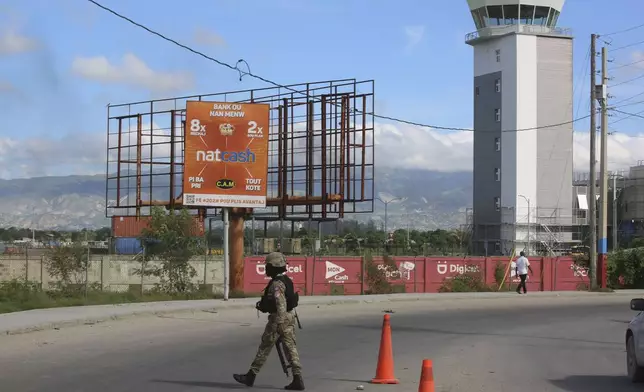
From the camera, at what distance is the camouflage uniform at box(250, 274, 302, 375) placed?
34.0 feet

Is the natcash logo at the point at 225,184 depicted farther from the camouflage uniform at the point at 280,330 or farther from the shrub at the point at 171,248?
the camouflage uniform at the point at 280,330

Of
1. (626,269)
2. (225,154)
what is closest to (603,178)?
(626,269)

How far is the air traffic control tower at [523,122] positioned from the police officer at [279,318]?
234 feet

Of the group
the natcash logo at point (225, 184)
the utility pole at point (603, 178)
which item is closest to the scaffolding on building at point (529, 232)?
the utility pole at point (603, 178)

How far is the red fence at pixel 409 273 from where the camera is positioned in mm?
31609

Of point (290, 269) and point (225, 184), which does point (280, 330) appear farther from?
point (290, 269)

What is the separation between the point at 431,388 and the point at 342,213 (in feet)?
88.9

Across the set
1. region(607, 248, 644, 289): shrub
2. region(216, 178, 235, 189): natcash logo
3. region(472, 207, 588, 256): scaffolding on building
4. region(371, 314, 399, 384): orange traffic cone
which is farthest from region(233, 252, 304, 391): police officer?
region(472, 207, 588, 256): scaffolding on building

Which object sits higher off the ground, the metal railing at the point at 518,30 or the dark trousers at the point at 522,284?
the metal railing at the point at 518,30

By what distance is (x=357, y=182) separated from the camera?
119ft

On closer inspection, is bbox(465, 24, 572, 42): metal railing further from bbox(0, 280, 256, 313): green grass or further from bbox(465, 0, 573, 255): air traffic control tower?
bbox(0, 280, 256, 313): green grass

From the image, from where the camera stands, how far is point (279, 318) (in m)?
10.4

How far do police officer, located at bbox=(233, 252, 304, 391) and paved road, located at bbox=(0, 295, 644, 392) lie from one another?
49cm

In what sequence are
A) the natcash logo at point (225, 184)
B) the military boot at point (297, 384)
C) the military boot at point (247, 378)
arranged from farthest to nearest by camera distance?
1. the natcash logo at point (225, 184)
2. the military boot at point (247, 378)
3. the military boot at point (297, 384)
